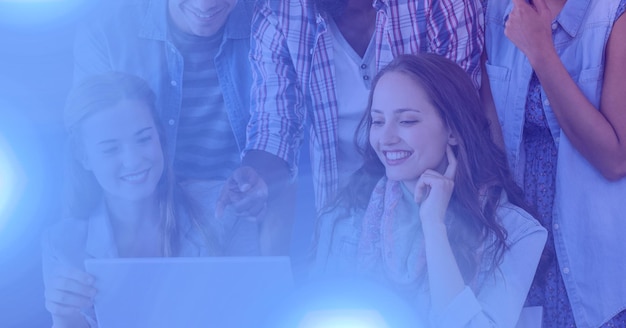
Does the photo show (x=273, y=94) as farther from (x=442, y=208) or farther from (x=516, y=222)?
(x=516, y=222)

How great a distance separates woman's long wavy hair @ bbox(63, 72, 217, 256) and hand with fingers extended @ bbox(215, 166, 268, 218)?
8 cm

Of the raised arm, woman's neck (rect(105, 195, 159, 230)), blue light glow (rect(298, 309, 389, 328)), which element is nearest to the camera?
the raised arm

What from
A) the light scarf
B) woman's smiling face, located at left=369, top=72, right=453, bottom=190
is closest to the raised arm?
woman's smiling face, located at left=369, top=72, right=453, bottom=190

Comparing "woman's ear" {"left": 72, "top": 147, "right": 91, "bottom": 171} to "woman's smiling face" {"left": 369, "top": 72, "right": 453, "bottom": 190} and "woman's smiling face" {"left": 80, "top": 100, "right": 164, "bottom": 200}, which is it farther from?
"woman's smiling face" {"left": 369, "top": 72, "right": 453, "bottom": 190}

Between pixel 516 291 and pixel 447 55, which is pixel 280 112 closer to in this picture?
pixel 447 55

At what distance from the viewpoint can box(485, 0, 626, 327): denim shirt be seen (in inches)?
48.3

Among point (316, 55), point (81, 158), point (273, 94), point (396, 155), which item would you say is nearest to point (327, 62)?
point (316, 55)

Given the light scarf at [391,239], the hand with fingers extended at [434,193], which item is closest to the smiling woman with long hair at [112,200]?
the light scarf at [391,239]

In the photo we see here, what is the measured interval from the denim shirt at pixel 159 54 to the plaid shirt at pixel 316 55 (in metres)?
0.03

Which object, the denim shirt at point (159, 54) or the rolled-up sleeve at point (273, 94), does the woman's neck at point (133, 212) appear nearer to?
the denim shirt at point (159, 54)

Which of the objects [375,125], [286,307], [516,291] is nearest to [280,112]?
[375,125]

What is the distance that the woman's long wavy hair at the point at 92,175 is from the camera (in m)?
1.39

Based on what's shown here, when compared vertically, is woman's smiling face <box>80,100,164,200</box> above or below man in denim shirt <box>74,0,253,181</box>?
below

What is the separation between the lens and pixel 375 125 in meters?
1.30
